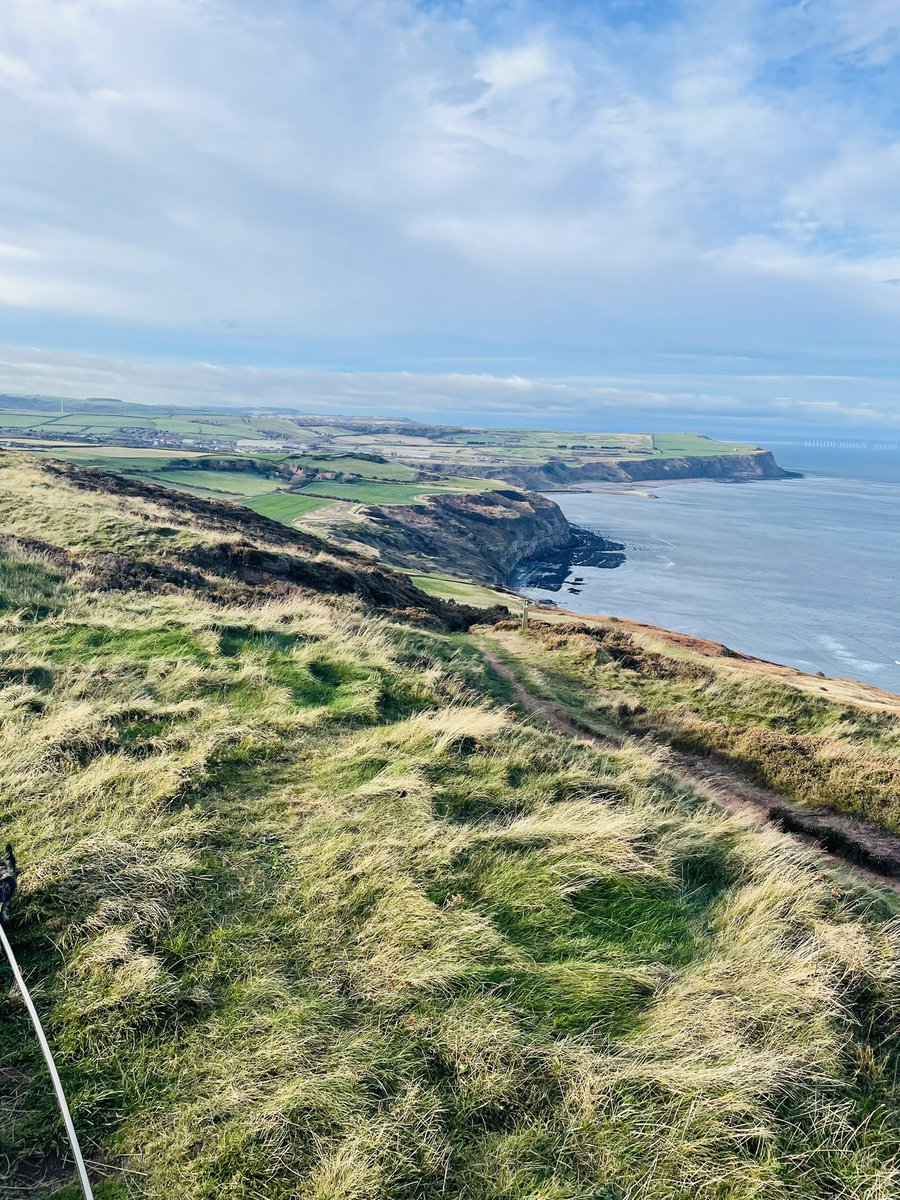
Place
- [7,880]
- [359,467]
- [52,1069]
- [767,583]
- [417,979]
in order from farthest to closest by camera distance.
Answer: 1. [359,467]
2. [767,583]
3. [7,880]
4. [417,979]
5. [52,1069]

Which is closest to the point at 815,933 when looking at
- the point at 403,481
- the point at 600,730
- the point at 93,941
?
the point at 93,941

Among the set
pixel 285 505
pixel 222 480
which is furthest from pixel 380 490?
pixel 285 505

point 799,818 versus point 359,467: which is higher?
point 359,467

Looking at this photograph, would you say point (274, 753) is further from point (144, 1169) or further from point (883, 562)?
point (883, 562)

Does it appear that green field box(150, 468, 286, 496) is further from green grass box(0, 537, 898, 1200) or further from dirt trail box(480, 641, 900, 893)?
green grass box(0, 537, 898, 1200)

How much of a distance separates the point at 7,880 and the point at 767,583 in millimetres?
94938

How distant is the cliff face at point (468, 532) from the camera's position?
73625 millimetres

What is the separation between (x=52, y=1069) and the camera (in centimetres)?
393

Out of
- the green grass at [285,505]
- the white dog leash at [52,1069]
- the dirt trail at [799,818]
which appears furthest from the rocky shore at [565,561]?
the white dog leash at [52,1069]

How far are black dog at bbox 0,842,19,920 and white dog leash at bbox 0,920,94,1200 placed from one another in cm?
22

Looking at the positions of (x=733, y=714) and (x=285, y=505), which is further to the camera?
(x=285, y=505)

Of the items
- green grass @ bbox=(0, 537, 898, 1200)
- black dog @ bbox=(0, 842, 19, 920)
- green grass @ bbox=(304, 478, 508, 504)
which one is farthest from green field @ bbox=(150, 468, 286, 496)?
black dog @ bbox=(0, 842, 19, 920)

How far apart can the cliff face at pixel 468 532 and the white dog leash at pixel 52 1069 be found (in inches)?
2272

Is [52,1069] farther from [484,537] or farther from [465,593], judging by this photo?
[484,537]
